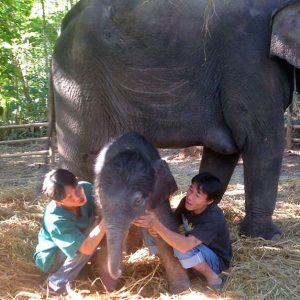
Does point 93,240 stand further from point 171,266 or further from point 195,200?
point 195,200

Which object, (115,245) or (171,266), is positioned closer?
(115,245)

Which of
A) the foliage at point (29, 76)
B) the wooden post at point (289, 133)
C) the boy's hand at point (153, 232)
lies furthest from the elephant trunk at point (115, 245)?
the foliage at point (29, 76)

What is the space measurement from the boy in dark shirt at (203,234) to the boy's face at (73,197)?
0.45 m

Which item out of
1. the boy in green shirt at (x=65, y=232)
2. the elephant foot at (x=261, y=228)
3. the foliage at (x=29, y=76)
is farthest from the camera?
the foliage at (x=29, y=76)

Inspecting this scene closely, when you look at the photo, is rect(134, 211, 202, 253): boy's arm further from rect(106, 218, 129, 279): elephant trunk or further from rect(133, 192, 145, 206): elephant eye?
rect(106, 218, 129, 279): elephant trunk

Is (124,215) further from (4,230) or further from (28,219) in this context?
(28,219)

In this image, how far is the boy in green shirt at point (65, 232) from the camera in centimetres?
308

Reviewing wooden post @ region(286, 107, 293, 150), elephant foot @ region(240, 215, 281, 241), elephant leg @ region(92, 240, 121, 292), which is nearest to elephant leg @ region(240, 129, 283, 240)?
elephant foot @ region(240, 215, 281, 241)

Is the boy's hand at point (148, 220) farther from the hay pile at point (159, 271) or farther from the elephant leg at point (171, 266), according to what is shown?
the hay pile at point (159, 271)

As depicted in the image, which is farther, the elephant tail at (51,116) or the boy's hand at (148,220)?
the elephant tail at (51,116)

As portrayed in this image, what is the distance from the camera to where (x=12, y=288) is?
332 centimetres

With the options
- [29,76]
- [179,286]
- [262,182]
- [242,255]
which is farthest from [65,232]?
[29,76]

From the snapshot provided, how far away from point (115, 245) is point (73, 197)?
1.83 ft

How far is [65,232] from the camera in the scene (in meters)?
3.19
